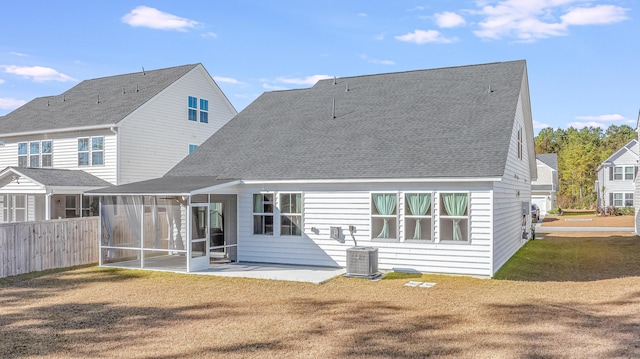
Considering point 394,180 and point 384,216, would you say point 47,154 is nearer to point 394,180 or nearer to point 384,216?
point 384,216

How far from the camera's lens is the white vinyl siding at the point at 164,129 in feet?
77.5

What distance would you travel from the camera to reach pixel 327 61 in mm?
23219

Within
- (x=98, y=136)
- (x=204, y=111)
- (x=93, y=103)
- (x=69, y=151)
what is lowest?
(x=69, y=151)

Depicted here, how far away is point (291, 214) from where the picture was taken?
52.4 feet

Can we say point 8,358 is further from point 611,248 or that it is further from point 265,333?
point 611,248

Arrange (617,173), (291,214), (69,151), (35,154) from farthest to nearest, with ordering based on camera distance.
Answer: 1. (617,173)
2. (35,154)
3. (69,151)
4. (291,214)

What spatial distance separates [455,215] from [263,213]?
19.8ft

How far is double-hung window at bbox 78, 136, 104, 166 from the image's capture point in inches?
930

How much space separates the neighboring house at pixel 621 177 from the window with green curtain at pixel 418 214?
43.2 m

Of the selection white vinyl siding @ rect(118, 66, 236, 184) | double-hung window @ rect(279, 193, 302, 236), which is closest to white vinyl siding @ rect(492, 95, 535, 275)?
double-hung window @ rect(279, 193, 302, 236)

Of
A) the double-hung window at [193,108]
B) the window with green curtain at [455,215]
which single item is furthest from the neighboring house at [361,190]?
the double-hung window at [193,108]

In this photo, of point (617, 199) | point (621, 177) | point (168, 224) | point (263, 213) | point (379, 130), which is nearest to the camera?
point (168, 224)

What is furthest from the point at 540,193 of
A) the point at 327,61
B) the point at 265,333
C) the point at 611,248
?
the point at 265,333

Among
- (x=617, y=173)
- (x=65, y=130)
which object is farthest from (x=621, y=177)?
(x=65, y=130)
